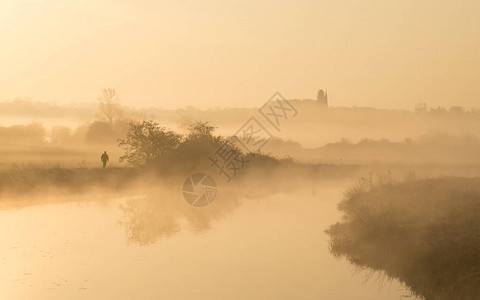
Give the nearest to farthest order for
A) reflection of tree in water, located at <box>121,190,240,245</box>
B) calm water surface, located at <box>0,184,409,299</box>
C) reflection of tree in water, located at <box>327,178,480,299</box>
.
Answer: reflection of tree in water, located at <box>327,178,480,299</box>, calm water surface, located at <box>0,184,409,299</box>, reflection of tree in water, located at <box>121,190,240,245</box>

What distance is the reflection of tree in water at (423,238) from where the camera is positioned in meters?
16.9

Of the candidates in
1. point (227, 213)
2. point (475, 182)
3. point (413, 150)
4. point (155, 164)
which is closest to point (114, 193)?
point (155, 164)

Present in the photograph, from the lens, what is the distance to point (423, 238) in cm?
2005

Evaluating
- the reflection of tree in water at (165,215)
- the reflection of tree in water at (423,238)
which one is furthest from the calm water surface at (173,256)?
the reflection of tree in water at (423,238)

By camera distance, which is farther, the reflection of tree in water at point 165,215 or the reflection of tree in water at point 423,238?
the reflection of tree in water at point 165,215

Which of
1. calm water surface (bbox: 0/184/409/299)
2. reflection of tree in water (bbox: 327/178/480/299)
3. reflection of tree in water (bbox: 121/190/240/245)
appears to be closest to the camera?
reflection of tree in water (bbox: 327/178/480/299)

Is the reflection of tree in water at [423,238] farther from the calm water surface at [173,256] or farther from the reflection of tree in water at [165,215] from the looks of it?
the reflection of tree in water at [165,215]

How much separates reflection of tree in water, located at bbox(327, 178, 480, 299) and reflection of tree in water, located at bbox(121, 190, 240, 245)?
26.0ft

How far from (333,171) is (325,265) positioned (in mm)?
53358

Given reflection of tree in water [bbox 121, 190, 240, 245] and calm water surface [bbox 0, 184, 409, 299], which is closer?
calm water surface [bbox 0, 184, 409, 299]

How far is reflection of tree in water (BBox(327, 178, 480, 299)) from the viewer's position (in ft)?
55.5

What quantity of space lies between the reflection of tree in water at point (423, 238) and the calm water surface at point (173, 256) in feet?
2.77

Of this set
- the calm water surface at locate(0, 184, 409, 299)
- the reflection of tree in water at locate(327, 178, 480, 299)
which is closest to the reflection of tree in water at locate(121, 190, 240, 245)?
the calm water surface at locate(0, 184, 409, 299)

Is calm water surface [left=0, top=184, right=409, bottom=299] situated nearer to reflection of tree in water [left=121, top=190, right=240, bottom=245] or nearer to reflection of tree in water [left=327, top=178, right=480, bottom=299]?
reflection of tree in water [left=121, top=190, right=240, bottom=245]
